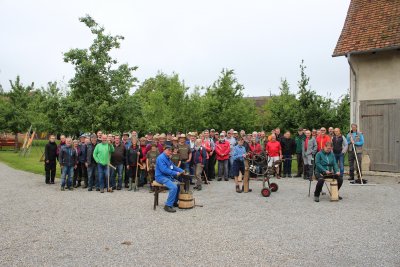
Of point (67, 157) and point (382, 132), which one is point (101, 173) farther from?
point (382, 132)

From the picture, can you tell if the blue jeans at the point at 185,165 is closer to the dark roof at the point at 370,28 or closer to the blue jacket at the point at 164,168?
the blue jacket at the point at 164,168

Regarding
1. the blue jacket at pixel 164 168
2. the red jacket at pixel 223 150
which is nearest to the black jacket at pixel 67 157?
the blue jacket at pixel 164 168

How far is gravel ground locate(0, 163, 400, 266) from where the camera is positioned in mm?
5824

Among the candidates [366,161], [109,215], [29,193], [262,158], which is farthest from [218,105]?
[109,215]

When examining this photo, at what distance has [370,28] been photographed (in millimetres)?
16484

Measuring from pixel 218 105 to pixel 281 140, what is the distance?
9.49 meters

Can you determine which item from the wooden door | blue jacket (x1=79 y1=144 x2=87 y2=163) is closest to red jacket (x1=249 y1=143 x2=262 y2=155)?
blue jacket (x1=79 y1=144 x2=87 y2=163)

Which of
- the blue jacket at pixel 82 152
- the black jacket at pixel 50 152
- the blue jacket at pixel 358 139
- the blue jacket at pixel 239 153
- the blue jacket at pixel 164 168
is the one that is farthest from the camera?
the black jacket at pixel 50 152

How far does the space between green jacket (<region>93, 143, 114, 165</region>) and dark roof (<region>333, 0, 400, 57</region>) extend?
10141 millimetres

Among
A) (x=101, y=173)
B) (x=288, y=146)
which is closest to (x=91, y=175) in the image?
(x=101, y=173)

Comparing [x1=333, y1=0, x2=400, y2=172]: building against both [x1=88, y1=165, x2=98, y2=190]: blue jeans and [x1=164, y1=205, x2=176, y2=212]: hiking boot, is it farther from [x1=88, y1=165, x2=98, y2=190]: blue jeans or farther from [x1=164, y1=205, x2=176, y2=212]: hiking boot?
[x1=88, y1=165, x2=98, y2=190]: blue jeans

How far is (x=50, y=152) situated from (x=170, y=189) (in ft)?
22.1

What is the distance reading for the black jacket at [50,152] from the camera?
14.4m

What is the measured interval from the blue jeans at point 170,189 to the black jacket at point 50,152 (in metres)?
6.25
